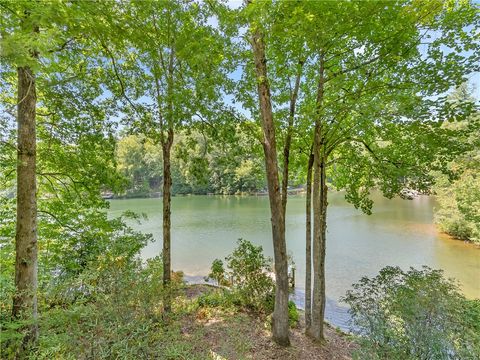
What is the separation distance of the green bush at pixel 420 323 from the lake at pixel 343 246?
307 cm

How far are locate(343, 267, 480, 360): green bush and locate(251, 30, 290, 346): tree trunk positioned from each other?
4.41 feet

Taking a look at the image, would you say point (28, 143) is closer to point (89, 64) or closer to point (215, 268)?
point (89, 64)

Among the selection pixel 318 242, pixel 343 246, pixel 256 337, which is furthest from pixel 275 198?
pixel 343 246

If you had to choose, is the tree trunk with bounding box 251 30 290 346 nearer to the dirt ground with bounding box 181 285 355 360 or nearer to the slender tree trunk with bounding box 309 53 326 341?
the dirt ground with bounding box 181 285 355 360

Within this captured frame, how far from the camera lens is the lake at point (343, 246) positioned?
8.98 meters

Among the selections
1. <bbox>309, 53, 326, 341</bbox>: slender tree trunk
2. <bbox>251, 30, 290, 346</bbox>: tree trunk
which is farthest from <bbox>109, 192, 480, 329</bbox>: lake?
<bbox>251, 30, 290, 346</bbox>: tree trunk

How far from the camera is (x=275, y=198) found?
404 centimetres

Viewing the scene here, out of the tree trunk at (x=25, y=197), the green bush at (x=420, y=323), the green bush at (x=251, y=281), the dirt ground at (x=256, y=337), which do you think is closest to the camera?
the green bush at (x=420, y=323)

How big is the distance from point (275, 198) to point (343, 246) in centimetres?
1008

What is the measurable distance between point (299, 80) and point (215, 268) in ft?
15.4

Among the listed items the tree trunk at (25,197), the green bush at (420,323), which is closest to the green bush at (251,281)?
the green bush at (420,323)

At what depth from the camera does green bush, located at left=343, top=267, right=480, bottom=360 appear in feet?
7.07

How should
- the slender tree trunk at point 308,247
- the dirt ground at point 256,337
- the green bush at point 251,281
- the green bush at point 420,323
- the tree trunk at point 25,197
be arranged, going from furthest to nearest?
the green bush at point 251,281 → the slender tree trunk at point 308,247 → the dirt ground at point 256,337 → the tree trunk at point 25,197 → the green bush at point 420,323

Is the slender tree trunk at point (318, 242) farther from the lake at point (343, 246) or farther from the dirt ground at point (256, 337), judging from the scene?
the lake at point (343, 246)
